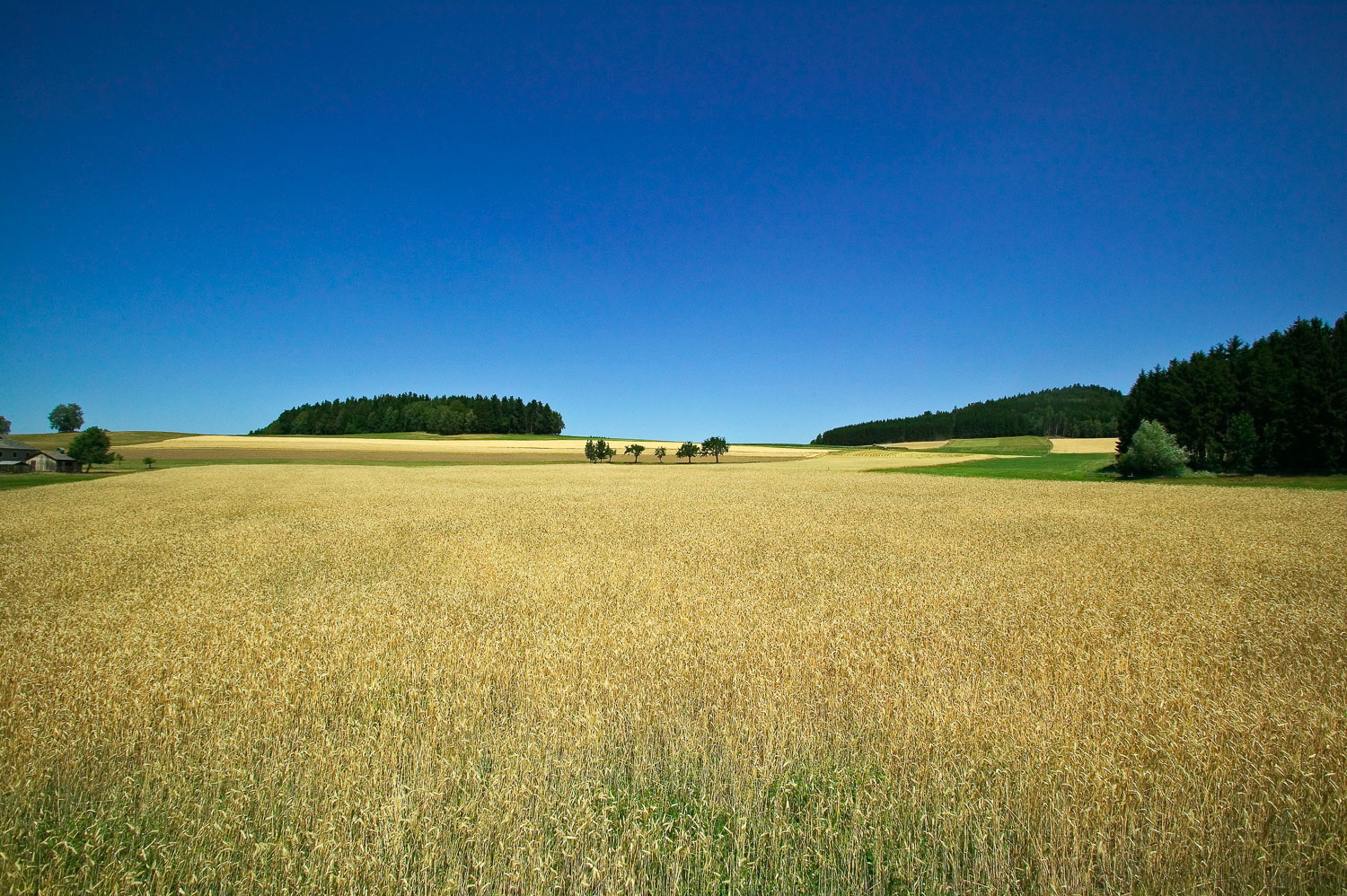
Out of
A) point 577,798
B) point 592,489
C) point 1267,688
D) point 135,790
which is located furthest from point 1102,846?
point 592,489

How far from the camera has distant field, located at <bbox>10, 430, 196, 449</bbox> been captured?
99319 millimetres

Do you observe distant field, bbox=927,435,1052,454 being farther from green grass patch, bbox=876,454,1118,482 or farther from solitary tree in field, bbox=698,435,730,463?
solitary tree in field, bbox=698,435,730,463

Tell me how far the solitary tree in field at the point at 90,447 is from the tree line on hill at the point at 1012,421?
510 feet

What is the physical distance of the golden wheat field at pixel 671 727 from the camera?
396cm

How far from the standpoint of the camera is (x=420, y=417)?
468 feet

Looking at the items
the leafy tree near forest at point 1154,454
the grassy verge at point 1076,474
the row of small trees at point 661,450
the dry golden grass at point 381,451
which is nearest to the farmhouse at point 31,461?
the dry golden grass at point 381,451

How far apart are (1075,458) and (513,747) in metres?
90.3

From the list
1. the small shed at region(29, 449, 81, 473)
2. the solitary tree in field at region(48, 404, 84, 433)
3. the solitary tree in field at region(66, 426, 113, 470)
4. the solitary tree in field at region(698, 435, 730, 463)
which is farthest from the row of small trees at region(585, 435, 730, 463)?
the solitary tree in field at region(48, 404, 84, 433)

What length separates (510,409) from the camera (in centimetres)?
15425

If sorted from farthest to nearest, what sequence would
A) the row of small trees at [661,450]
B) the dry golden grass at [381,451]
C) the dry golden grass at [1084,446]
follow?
the row of small trees at [661,450], the dry golden grass at [1084,446], the dry golden grass at [381,451]

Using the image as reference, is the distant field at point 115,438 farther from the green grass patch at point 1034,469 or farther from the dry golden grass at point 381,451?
the green grass patch at point 1034,469

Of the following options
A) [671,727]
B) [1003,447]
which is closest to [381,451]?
[671,727]

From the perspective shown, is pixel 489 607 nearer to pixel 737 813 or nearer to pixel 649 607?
pixel 649 607

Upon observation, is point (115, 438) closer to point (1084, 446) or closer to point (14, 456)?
point (14, 456)
